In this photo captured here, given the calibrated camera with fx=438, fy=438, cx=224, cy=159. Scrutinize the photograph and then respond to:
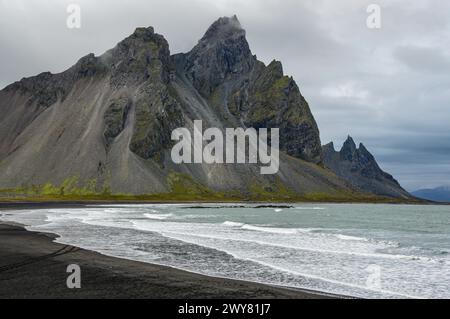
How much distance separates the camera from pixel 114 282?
1958cm

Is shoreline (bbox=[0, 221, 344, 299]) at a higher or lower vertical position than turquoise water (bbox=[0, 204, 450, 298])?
higher

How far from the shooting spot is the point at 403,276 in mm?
22375

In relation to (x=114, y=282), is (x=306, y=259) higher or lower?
lower

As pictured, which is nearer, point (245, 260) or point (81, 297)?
point (81, 297)

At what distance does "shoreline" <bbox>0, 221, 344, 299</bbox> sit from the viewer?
17172 millimetres

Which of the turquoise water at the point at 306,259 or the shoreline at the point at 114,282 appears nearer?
the shoreline at the point at 114,282

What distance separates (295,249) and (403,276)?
12.3 meters

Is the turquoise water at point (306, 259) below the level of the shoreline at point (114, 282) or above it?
below

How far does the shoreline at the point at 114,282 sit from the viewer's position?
676 inches

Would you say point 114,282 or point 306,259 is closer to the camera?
point 114,282

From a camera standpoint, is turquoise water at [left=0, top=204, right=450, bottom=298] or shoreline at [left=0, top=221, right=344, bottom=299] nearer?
shoreline at [left=0, top=221, right=344, bottom=299]
